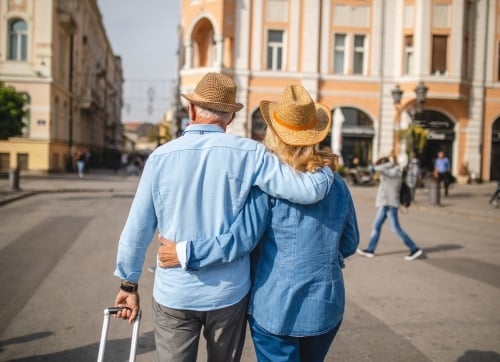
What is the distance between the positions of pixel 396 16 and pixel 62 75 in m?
20.9

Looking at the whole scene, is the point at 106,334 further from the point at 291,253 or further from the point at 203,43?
the point at 203,43

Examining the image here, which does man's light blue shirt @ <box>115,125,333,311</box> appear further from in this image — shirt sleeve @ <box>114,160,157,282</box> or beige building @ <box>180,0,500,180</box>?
beige building @ <box>180,0,500,180</box>

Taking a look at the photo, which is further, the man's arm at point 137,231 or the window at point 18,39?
the window at point 18,39

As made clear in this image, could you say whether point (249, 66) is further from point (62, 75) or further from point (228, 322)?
point (228, 322)

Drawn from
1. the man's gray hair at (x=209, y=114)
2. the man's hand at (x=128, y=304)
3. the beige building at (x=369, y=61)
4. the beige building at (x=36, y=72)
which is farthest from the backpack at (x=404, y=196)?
the beige building at (x=36, y=72)

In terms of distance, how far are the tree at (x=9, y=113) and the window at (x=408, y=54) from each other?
65.7ft

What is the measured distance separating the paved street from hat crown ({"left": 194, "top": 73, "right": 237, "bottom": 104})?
232 cm

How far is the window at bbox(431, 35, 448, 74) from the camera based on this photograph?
26.5 m

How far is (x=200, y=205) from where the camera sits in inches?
85.2

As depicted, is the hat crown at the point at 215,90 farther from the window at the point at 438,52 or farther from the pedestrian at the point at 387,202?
the window at the point at 438,52

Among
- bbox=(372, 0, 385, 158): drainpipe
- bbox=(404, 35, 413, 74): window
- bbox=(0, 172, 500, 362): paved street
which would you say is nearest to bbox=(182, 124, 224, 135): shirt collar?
bbox=(0, 172, 500, 362): paved street

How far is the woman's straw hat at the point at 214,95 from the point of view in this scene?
2.26 metres

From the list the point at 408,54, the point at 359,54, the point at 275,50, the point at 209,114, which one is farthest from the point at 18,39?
the point at 209,114

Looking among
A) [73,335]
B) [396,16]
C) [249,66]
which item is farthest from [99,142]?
[73,335]
